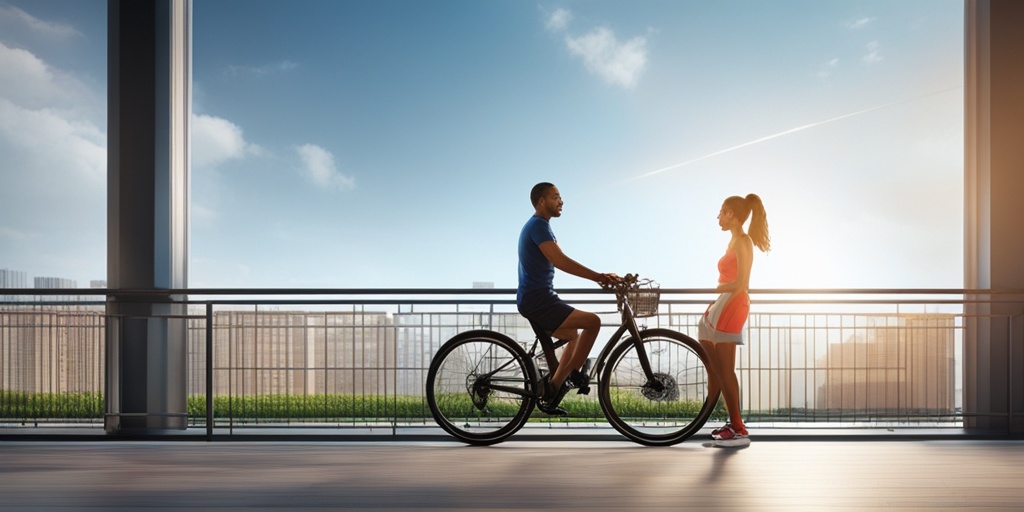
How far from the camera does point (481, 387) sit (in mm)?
4273

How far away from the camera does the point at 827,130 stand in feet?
34.6

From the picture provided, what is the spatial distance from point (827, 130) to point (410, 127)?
7125mm

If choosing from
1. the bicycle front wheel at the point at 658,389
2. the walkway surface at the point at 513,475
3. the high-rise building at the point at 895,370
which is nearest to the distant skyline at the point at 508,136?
the high-rise building at the point at 895,370

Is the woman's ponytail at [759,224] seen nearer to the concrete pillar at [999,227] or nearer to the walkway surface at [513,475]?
the walkway surface at [513,475]

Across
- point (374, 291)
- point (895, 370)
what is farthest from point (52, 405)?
point (895, 370)

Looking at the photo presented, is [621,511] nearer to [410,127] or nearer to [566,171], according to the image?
[566,171]

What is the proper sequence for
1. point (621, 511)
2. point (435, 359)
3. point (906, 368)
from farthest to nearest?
point (906, 368) → point (435, 359) → point (621, 511)

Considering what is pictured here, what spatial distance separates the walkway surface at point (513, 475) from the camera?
3004 millimetres

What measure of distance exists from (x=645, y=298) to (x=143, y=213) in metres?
3.14

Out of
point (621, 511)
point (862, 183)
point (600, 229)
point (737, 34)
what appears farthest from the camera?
point (737, 34)

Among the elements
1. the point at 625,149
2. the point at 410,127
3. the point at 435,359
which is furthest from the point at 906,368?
the point at 410,127

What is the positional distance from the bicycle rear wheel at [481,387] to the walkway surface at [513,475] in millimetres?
137

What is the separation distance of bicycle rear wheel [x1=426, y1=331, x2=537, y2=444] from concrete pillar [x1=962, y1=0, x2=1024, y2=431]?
2799mm

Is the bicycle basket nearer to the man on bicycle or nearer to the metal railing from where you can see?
the man on bicycle
